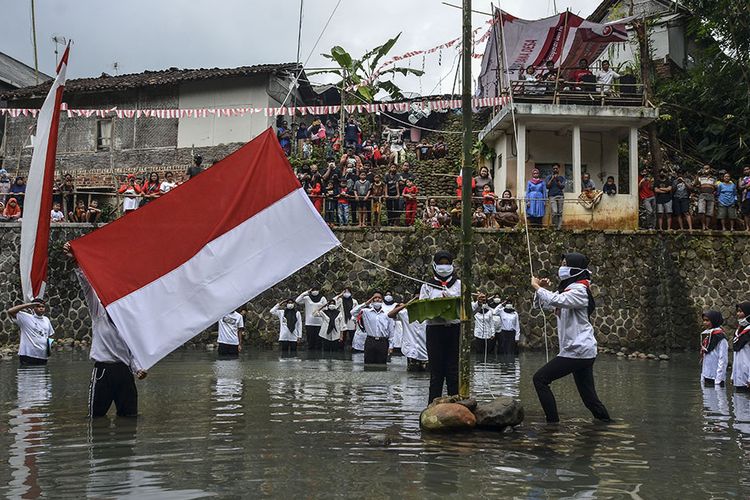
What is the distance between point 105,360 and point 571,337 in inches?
178

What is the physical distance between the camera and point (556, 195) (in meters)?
24.7

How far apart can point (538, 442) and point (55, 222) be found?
19453 millimetres

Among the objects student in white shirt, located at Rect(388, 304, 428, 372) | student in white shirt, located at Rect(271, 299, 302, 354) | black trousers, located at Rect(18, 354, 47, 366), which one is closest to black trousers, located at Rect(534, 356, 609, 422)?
student in white shirt, located at Rect(388, 304, 428, 372)

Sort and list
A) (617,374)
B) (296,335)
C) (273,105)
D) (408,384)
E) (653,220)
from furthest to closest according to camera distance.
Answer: (273,105) → (653,220) → (296,335) → (617,374) → (408,384)

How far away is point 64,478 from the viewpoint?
19.5 feet

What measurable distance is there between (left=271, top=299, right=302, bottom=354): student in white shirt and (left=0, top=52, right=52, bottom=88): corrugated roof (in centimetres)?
1877

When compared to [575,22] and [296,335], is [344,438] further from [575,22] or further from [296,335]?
[575,22]

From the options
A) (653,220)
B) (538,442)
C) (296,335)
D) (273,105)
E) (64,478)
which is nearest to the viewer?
(64,478)

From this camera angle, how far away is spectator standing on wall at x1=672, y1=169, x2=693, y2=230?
24281 mm

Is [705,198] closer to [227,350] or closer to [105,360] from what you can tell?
[227,350]

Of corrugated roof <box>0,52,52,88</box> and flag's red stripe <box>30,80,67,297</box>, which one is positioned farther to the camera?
corrugated roof <box>0,52,52,88</box>

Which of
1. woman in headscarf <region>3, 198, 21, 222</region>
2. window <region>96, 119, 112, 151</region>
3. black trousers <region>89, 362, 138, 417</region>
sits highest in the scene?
window <region>96, 119, 112, 151</region>

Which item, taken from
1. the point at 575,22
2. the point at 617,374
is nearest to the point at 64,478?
the point at 617,374

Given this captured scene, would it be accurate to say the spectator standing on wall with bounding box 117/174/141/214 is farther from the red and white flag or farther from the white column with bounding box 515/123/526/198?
the red and white flag
